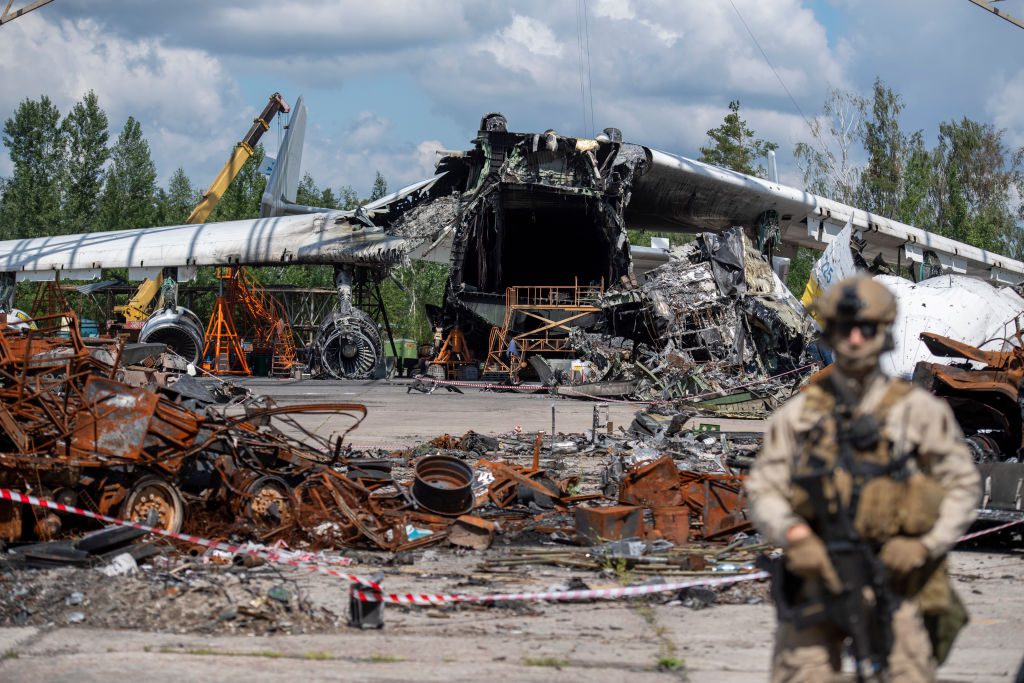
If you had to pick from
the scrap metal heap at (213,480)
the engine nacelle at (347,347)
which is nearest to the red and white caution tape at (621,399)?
the engine nacelle at (347,347)

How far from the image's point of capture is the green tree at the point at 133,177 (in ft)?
262

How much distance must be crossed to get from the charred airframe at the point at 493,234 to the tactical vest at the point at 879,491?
2665cm

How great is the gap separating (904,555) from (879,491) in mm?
199

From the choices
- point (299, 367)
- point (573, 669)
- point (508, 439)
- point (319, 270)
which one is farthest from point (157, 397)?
point (319, 270)

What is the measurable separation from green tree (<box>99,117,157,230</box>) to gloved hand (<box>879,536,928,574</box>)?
268 ft

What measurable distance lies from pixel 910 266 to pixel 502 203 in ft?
62.7

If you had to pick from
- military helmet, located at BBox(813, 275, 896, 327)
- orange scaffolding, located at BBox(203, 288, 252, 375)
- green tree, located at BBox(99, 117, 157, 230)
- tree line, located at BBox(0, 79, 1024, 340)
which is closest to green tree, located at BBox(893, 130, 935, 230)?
tree line, located at BBox(0, 79, 1024, 340)

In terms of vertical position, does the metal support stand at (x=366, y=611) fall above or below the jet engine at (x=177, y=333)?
below

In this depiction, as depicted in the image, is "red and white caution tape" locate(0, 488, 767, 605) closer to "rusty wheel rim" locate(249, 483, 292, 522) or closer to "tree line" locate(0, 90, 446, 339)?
"rusty wheel rim" locate(249, 483, 292, 522)

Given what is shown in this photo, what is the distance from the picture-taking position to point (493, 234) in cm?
3641

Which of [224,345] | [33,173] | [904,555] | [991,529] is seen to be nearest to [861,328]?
[904,555]

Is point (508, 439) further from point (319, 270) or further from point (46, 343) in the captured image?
point (319, 270)

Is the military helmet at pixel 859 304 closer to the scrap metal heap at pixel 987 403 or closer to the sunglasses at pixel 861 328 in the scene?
the sunglasses at pixel 861 328

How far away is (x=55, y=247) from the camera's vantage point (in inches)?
1468
